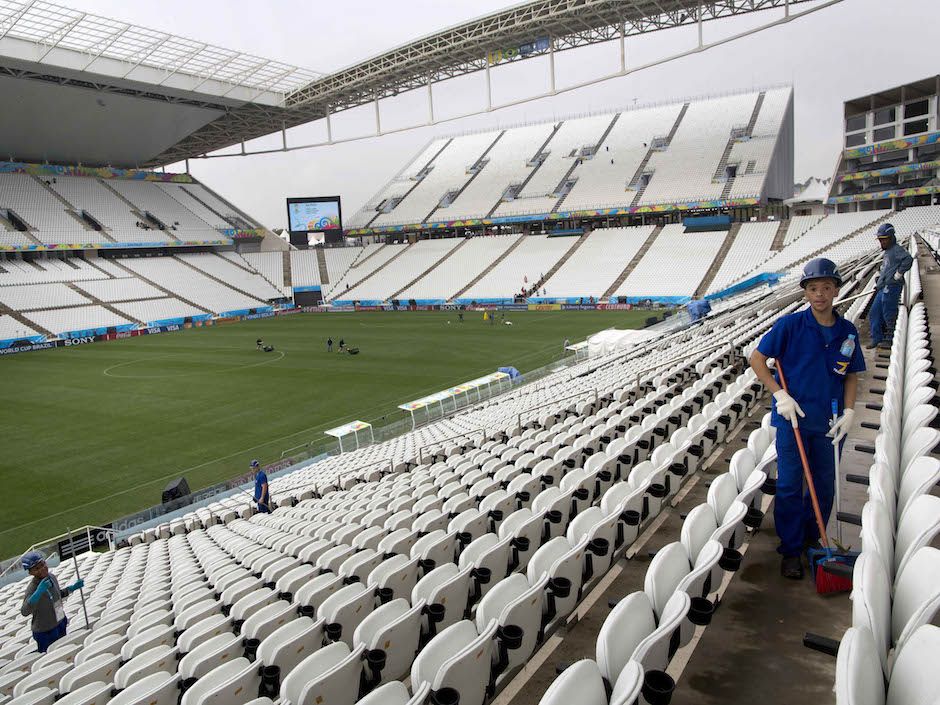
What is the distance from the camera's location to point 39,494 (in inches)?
655

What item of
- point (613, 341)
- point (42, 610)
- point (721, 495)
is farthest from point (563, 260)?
point (721, 495)

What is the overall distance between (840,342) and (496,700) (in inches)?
120

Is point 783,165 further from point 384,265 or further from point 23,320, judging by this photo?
point 23,320

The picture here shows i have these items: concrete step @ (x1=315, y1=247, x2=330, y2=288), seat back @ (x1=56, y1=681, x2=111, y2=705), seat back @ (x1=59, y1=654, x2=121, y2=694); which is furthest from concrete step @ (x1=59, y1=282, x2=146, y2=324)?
seat back @ (x1=56, y1=681, x2=111, y2=705)

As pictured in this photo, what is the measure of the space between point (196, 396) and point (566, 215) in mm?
45010

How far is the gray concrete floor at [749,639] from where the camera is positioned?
3078mm

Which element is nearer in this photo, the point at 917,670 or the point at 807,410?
the point at 917,670

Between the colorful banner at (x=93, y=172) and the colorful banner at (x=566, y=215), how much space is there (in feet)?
73.1

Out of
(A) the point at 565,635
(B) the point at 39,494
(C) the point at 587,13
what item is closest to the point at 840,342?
(A) the point at 565,635

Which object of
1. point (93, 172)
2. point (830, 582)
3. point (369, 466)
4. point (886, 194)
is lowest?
point (369, 466)

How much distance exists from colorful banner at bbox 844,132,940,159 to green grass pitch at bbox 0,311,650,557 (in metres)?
23.3

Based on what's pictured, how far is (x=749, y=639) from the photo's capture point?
3426 millimetres

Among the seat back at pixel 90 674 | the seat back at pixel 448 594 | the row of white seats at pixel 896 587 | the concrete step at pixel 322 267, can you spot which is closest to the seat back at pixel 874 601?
the row of white seats at pixel 896 587

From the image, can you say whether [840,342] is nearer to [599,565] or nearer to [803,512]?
[803,512]
